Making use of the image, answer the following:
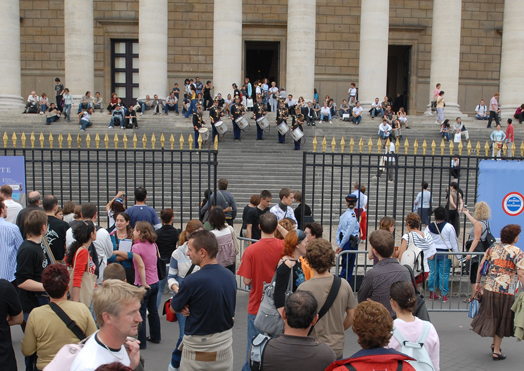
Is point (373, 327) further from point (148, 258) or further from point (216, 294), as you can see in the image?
point (148, 258)

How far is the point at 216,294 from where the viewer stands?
4230 millimetres

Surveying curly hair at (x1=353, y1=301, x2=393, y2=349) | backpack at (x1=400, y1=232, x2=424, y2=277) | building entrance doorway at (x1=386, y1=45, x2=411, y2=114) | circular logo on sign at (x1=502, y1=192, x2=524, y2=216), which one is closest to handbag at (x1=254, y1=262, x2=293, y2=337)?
curly hair at (x1=353, y1=301, x2=393, y2=349)

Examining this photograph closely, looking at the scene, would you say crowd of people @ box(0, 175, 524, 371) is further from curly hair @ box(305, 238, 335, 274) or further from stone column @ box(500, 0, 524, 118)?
stone column @ box(500, 0, 524, 118)

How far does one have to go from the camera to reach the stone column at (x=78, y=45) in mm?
25266

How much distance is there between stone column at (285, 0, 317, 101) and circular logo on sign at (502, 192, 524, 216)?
17.1 metres

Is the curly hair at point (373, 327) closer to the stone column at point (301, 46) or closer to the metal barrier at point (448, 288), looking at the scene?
the metal barrier at point (448, 288)

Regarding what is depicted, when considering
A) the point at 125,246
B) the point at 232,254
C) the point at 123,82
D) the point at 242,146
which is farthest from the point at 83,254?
the point at 123,82

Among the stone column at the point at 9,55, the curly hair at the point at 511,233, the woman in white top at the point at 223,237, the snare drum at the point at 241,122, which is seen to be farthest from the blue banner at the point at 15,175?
the stone column at the point at 9,55

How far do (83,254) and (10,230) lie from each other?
0.98 metres

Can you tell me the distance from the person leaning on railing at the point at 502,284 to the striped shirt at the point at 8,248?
5.14 m

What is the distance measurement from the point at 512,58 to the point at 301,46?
418 inches

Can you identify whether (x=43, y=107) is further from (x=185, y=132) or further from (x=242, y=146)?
(x=242, y=146)

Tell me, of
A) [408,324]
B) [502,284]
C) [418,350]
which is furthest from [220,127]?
[418,350]

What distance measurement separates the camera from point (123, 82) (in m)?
30.7
